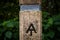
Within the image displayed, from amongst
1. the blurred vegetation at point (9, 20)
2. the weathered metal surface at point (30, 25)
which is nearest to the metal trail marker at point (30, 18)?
the weathered metal surface at point (30, 25)

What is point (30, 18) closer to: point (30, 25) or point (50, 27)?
point (30, 25)

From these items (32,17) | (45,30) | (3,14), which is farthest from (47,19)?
(32,17)

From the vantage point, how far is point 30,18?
2.38m

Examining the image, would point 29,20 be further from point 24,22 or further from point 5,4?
point 5,4

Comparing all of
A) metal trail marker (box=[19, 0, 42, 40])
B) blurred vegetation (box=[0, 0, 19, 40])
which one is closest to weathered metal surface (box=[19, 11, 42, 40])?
metal trail marker (box=[19, 0, 42, 40])

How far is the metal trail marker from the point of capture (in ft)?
7.80

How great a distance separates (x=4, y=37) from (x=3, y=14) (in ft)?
2.79

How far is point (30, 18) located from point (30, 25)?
7 cm

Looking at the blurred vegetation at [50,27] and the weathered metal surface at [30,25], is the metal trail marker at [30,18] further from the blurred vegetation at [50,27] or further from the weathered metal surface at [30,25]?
the blurred vegetation at [50,27]

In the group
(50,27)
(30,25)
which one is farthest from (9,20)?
(30,25)

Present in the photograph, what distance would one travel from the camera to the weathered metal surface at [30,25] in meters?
2.38

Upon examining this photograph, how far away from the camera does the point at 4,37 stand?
4.00 m

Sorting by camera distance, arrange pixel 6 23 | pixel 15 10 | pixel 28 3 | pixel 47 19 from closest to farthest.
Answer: pixel 28 3 < pixel 6 23 < pixel 47 19 < pixel 15 10

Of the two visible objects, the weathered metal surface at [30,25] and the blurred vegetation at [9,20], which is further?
the blurred vegetation at [9,20]
